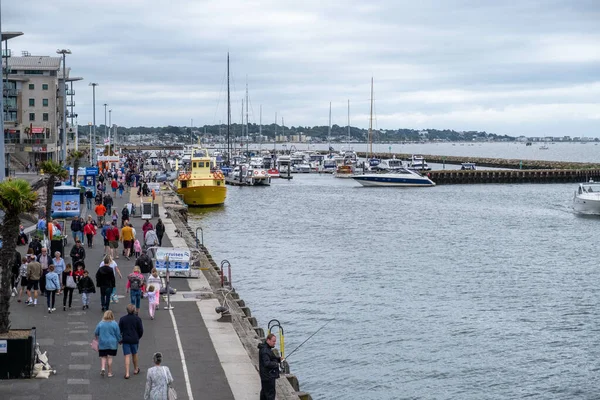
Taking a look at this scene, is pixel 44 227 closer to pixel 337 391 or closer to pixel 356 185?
pixel 337 391

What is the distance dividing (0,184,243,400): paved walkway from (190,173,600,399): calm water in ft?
14.3

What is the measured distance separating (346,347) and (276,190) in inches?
3174

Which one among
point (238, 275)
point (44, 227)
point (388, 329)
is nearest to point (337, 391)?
point (388, 329)

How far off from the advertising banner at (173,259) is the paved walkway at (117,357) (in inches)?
112

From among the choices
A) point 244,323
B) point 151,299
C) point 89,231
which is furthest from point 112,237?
point 151,299

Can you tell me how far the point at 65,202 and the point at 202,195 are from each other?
114ft

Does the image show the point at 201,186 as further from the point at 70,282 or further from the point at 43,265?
the point at 70,282

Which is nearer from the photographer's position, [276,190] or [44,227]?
[44,227]

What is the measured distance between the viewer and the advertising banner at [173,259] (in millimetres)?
27891

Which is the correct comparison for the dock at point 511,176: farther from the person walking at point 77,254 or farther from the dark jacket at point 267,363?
the dark jacket at point 267,363

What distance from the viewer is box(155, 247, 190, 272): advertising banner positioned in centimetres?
2789

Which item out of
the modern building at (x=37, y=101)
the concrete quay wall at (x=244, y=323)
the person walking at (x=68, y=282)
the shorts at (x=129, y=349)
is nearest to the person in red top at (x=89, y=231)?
the concrete quay wall at (x=244, y=323)

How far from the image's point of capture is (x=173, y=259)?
2831cm

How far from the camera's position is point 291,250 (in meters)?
51.4
